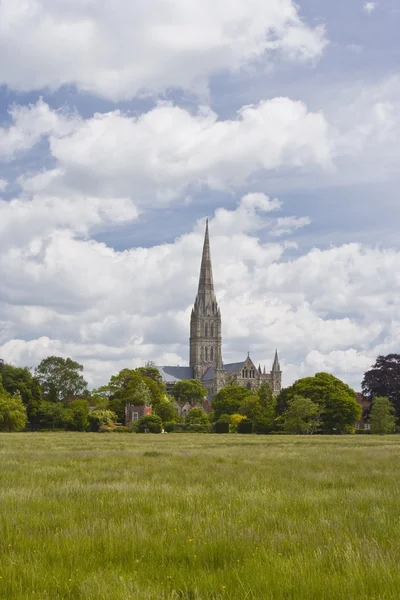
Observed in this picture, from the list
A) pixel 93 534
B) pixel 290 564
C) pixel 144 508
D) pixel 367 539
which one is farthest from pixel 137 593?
pixel 144 508

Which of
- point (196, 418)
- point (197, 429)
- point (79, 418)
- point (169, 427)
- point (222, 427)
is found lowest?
point (197, 429)

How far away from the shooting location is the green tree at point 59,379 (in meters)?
132

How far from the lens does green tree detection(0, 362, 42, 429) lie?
108m

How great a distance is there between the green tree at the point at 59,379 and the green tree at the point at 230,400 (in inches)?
1177

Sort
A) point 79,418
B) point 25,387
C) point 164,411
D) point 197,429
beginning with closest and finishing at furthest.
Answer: point 197,429, point 79,418, point 25,387, point 164,411

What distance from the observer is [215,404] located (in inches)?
4958

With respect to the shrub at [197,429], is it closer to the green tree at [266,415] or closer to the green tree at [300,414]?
the green tree at [266,415]

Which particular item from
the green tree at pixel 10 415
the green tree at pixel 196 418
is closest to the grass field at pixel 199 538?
the green tree at pixel 10 415

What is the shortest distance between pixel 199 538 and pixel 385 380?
9369 cm

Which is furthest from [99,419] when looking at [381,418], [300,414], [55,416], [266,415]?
[381,418]

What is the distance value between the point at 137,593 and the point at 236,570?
4.06 ft

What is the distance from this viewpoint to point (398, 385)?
318ft

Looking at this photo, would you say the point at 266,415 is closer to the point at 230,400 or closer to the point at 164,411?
the point at 164,411

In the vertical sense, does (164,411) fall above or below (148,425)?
above
